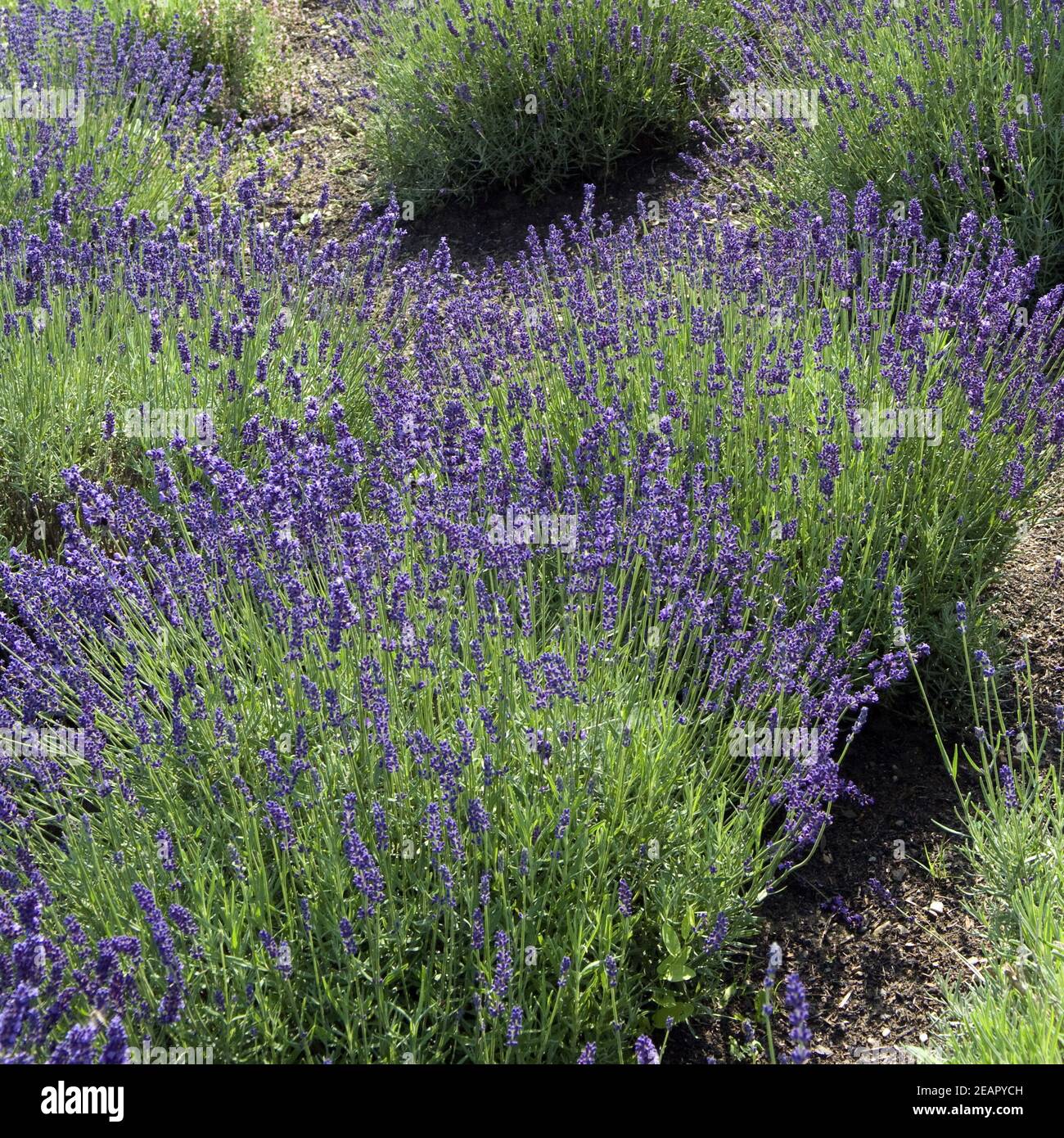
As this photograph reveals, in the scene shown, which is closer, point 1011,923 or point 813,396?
point 1011,923

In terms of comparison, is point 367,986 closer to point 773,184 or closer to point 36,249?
point 36,249

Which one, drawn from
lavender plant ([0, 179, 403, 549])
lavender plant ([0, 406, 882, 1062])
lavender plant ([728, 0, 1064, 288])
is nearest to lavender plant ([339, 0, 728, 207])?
lavender plant ([728, 0, 1064, 288])

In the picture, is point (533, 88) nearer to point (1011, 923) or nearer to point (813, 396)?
point (813, 396)

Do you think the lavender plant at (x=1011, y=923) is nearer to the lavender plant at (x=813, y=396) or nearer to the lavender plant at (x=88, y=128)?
the lavender plant at (x=813, y=396)

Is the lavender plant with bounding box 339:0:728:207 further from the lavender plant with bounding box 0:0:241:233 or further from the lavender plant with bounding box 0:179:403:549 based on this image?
the lavender plant with bounding box 0:179:403:549

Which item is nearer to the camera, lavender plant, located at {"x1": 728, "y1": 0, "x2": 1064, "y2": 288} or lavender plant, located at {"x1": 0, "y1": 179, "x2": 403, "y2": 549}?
lavender plant, located at {"x1": 0, "y1": 179, "x2": 403, "y2": 549}

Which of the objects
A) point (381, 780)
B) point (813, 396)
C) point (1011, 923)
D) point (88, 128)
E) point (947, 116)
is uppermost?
point (947, 116)

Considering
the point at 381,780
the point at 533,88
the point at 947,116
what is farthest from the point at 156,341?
the point at 947,116

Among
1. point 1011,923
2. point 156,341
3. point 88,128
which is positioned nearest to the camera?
point 1011,923

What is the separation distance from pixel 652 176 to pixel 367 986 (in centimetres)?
480

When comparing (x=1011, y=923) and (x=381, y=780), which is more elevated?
(x=381, y=780)

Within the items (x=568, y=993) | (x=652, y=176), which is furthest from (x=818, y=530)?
(x=652, y=176)

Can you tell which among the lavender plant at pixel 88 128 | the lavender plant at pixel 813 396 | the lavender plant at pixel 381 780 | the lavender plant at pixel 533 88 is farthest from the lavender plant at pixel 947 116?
the lavender plant at pixel 88 128

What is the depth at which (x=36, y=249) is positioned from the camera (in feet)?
14.1
